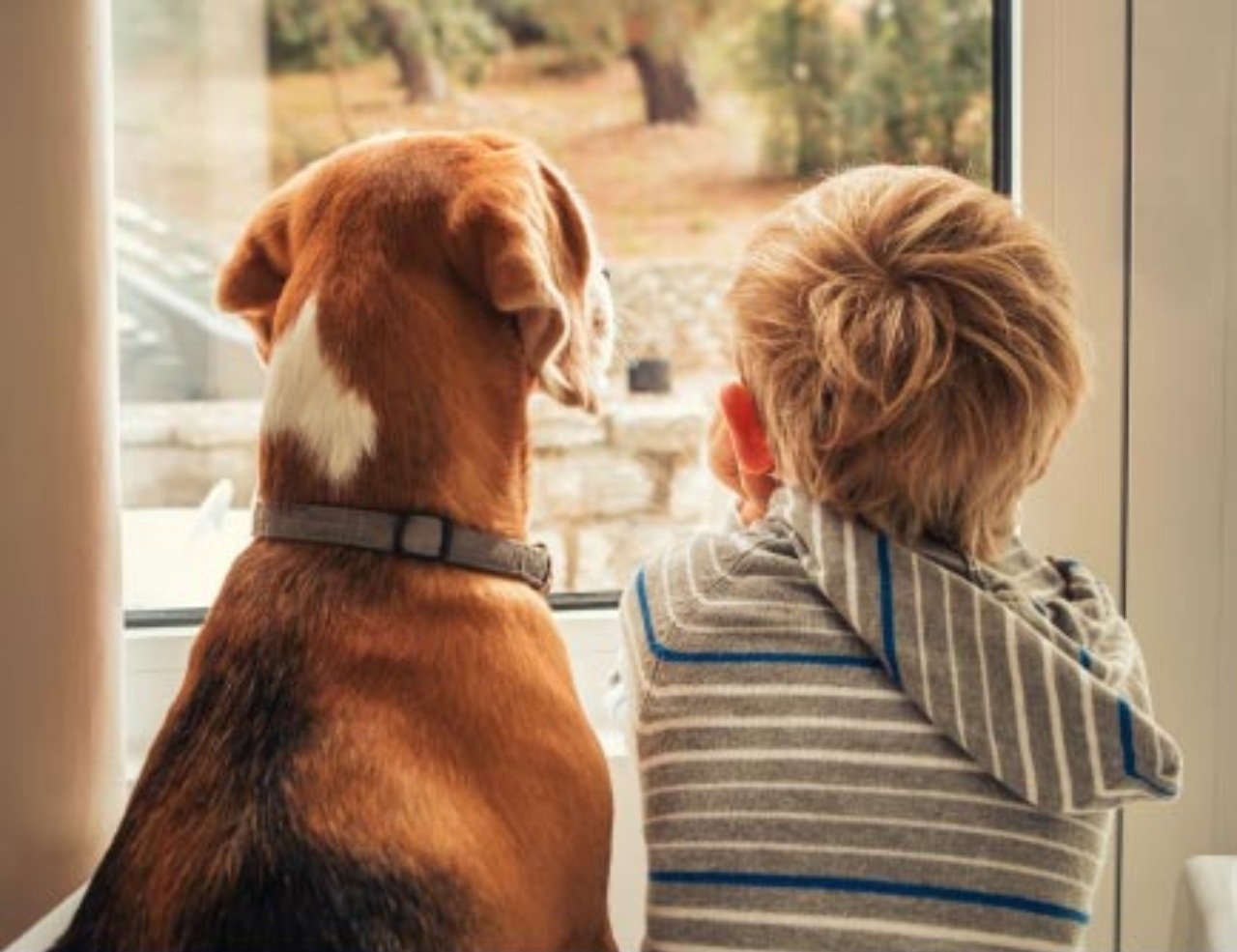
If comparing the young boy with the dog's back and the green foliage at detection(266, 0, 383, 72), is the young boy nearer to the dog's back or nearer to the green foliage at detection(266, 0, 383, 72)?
the dog's back

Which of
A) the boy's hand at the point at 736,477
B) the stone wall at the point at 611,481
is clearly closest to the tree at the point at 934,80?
the stone wall at the point at 611,481

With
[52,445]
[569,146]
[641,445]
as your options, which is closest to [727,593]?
[52,445]

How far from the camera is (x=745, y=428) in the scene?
1156 millimetres

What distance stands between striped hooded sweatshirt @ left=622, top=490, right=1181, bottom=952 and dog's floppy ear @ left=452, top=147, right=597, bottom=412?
7.4 inches

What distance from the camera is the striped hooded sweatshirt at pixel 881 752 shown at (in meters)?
1.00

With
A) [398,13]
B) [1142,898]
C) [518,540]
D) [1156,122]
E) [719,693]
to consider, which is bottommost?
[1142,898]

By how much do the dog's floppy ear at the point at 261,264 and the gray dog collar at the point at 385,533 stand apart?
140 millimetres

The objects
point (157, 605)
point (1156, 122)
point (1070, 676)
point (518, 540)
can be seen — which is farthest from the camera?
point (157, 605)

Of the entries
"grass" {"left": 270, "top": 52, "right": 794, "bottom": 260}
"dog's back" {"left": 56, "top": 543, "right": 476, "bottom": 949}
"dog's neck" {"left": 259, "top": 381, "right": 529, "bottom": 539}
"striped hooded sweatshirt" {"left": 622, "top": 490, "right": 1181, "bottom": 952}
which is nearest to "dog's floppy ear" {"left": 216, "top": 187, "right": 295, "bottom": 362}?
"dog's neck" {"left": 259, "top": 381, "right": 529, "bottom": 539}

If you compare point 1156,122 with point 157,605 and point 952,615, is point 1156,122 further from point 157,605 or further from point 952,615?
point 157,605

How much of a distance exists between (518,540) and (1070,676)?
394mm

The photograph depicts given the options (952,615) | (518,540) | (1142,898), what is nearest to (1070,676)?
(952,615)

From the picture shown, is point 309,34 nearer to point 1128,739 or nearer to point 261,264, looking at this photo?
point 261,264

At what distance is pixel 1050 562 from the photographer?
117cm
